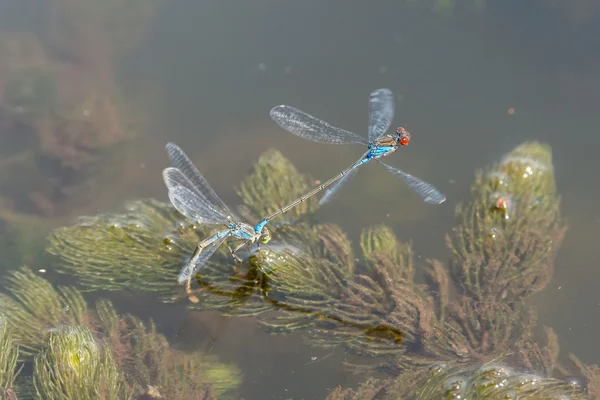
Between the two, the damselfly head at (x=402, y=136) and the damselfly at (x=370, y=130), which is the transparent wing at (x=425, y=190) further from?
the damselfly head at (x=402, y=136)

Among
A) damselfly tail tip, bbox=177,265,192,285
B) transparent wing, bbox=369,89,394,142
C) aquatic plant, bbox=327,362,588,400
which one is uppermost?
transparent wing, bbox=369,89,394,142

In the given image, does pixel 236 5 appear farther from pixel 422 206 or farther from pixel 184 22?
pixel 422 206

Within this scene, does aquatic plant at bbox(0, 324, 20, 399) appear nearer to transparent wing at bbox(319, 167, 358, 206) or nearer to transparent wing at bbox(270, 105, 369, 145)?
transparent wing at bbox(319, 167, 358, 206)

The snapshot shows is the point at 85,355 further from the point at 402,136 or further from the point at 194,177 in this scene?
the point at 402,136

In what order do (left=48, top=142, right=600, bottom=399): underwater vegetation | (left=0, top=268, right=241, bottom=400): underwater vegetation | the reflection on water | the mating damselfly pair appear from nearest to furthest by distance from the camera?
1. (left=0, top=268, right=241, bottom=400): underwater vegetation
2. (left=48, top=142, right=600, bottom=399): underwater vegetation
3. the reflection on water
4. the mating damselfly pair

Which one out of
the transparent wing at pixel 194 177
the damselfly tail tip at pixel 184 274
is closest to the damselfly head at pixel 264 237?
the transparent wing at pixel 194 177

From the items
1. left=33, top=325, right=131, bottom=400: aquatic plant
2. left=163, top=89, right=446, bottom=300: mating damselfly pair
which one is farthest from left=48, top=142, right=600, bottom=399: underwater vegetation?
left=33, top=325, right=131, bottom=400: aquatic plant
